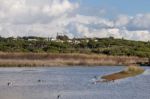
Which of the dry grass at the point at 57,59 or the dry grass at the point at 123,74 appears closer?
the dry grass at the point at 123,74

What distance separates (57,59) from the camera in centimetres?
11988

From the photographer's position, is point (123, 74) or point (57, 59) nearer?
point (123, 74)

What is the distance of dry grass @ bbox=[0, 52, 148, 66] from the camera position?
374 ft

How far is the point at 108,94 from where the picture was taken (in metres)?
46.3

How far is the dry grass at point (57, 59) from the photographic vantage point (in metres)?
114

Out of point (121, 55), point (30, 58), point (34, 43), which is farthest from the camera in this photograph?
point (34, 43)

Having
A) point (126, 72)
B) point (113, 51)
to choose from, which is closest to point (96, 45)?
point (113, 51)

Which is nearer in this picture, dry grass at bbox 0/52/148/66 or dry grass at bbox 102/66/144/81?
dry grass at bbox 102/66/144/81

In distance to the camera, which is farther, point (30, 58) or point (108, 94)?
point (30, 58)

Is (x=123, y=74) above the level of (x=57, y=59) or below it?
above

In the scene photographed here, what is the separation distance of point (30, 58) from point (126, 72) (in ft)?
132

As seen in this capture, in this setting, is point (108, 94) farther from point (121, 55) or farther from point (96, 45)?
point (96, 45)

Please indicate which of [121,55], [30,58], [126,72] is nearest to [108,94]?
[126,72]

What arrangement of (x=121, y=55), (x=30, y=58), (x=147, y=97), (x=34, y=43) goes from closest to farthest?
(x=147, y=97), (x=30, y=58), (x=121, y=55), (x=34, y=43)
